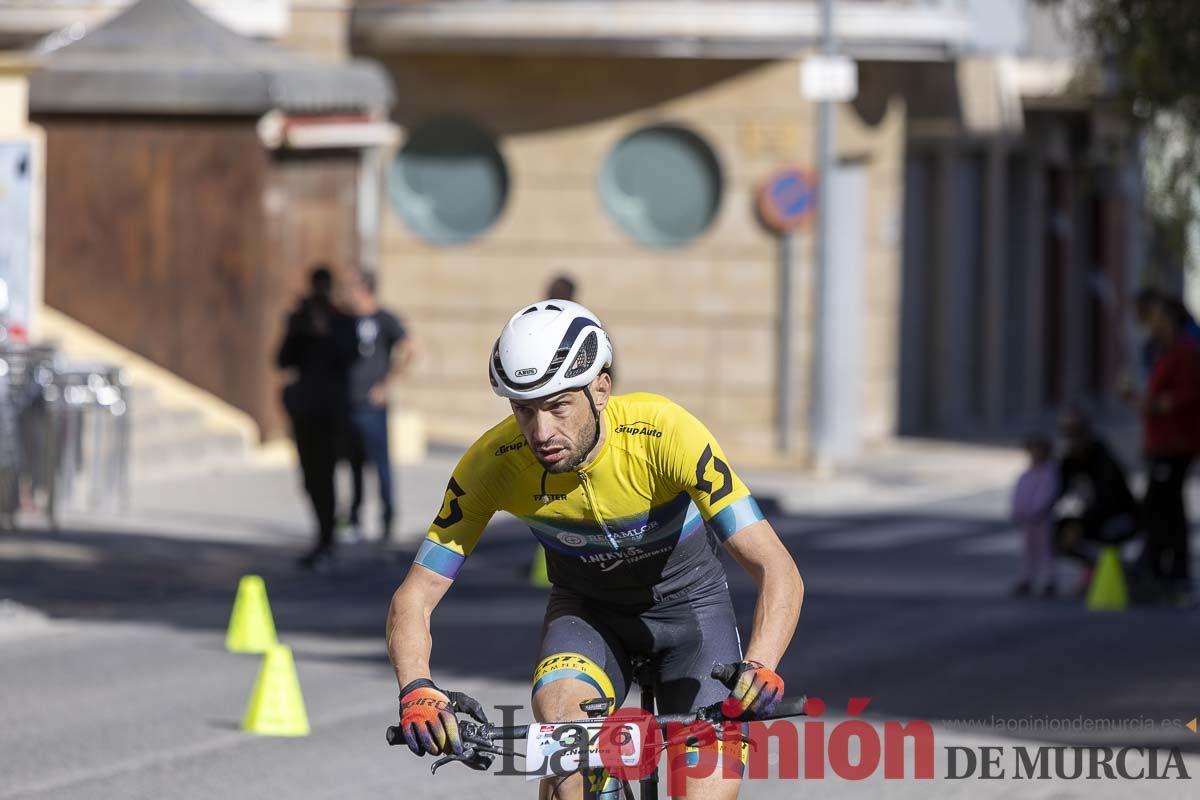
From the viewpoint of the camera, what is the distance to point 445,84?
26250 mm

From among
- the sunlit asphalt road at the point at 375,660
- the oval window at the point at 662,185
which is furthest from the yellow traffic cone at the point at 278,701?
the oval window at the point at 662,185

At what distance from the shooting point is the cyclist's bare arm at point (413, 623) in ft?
17.6

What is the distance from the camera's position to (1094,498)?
14.3 meters

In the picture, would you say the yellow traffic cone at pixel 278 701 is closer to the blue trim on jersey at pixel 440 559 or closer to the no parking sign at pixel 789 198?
the blue trim on jersey at pixel 440 559

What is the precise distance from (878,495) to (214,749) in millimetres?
13616

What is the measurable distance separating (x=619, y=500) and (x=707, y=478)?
0.25 metres

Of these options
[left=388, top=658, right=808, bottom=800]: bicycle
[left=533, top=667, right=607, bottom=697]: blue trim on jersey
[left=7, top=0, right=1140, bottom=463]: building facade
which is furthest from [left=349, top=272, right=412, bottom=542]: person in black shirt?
[left=388, top=658, right=808, bottom=800]: bicycle

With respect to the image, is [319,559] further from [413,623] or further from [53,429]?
[413,623]

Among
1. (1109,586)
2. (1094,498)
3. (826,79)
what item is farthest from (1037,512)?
(826,79)

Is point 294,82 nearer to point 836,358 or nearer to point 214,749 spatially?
point 836,358

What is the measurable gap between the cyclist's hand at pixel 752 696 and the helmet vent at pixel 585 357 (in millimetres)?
799

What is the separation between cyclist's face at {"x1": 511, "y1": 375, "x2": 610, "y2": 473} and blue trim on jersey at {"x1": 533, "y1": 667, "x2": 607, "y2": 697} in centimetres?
49

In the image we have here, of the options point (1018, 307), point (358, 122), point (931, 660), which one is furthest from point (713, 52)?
point (931, 660)

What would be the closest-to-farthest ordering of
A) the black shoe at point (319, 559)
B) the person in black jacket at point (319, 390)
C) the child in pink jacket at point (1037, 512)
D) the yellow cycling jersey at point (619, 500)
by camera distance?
1. the yellow cycling jersey at point (619, 500)
2. the child in pink jacket at point (1037, 512)
3. the person in black jacket at point (319, 390)
4. the black shoe at point (319, 559)
